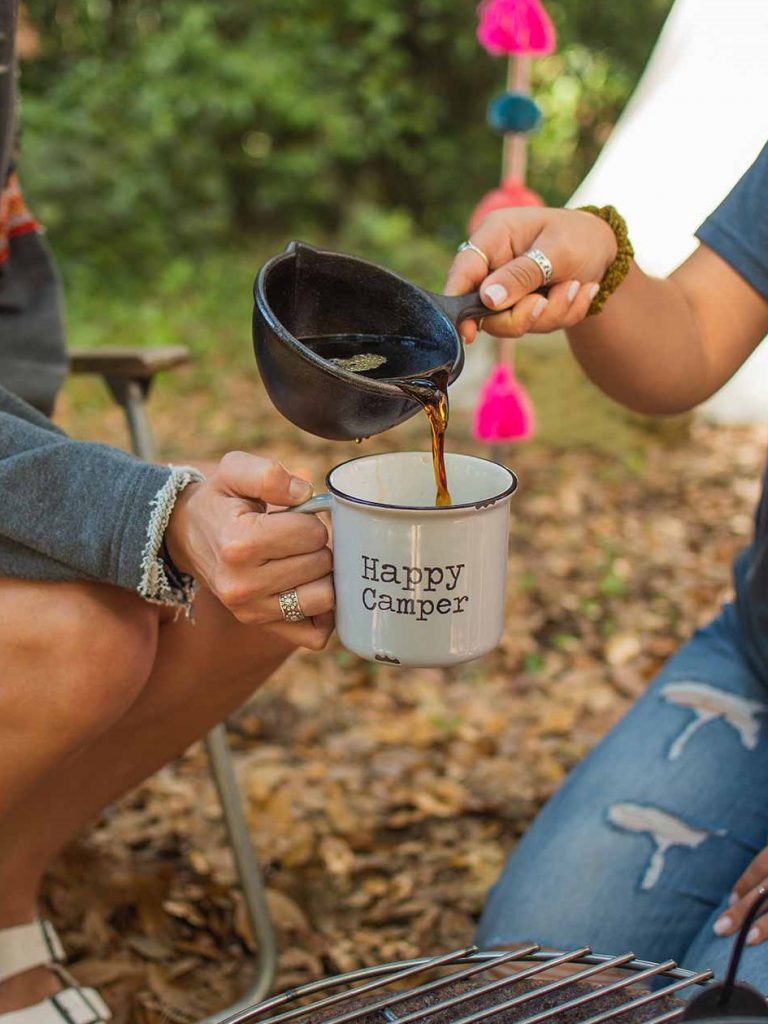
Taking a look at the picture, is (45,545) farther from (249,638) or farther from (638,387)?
(638,387)

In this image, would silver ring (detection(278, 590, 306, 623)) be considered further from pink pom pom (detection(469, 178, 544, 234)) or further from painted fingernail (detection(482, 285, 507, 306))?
pink pom pom (detection(469, 178, 544, 234))

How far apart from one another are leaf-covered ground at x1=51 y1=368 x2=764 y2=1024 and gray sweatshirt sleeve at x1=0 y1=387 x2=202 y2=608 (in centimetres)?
74

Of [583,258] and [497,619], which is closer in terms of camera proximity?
[497,619]

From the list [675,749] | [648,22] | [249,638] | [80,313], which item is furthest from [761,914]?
[648,22]

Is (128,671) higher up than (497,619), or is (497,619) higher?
(497,619)

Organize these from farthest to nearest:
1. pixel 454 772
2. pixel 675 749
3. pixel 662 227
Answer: pixel 662 227 < pixel 454 772 < pixel 675 749

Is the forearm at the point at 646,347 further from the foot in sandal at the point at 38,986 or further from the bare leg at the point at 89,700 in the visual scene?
the foot in sandal at the point at 38,986

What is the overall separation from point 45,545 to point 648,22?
645 centimetres

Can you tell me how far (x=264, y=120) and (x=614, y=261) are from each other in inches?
204

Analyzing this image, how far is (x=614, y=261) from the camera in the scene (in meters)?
1.26

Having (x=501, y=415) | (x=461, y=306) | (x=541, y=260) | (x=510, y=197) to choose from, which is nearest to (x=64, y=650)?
(x=461, y=306)

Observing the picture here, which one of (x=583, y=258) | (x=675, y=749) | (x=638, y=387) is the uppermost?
(x=583, y=258)

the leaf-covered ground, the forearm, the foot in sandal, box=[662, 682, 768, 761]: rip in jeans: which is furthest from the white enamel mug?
the leaf-covered ground

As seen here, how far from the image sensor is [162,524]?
106 cm
